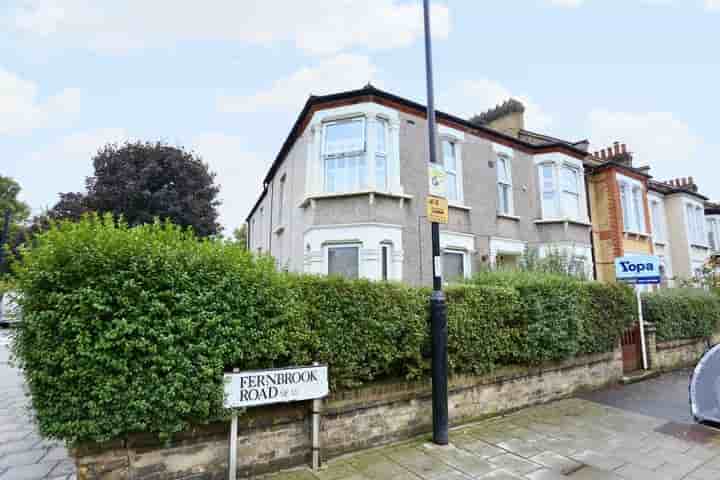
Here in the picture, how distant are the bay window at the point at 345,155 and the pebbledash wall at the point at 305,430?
5994 millimetres

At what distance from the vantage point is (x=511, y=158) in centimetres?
1370

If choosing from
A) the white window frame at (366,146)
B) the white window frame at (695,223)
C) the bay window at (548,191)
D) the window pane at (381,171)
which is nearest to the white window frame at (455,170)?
the white window frame at (366,146)

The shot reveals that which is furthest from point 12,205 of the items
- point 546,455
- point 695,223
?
point 695,223

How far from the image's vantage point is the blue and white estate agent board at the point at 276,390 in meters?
4.02

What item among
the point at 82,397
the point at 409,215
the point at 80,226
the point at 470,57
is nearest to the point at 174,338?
the point at 82,397

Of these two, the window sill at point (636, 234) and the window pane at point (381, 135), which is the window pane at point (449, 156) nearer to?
the window pane at point (381, 135)

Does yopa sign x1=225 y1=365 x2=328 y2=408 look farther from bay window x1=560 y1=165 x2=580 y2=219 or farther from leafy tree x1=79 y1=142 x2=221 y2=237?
leafy tree x1=79 y1=142 x2=221 y2=237

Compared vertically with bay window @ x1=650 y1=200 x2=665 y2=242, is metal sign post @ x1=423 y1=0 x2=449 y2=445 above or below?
below

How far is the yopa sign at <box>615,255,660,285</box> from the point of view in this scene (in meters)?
9.59

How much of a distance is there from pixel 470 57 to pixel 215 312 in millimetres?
5887

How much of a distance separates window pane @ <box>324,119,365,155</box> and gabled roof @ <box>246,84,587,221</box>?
1.83 ft

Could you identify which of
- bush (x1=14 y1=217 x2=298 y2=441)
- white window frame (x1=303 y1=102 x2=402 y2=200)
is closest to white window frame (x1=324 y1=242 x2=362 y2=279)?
white window frame (x1=303 y1=102 x2=402 y2=200)

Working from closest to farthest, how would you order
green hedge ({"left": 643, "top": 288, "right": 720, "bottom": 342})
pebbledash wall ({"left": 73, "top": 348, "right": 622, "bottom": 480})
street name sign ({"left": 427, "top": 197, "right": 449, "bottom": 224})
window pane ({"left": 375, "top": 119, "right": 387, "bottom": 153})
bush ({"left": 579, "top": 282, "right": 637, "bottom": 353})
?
pebbledash wall ({"left": 73, "top": 348, "right": 622, "bottom": 480}), street name sign ({"left": 427, "top": 197, "right": 449, "bottom": 224}), bush ({"left": 579, "top": 282, "right": 637, "bottom": 353}), green hedge ({"left": 643, "top": 288, "right": 720, "bottom": 342}), window pane ({"left": 375, "top": 119, "right": 387, "bottom": 153})

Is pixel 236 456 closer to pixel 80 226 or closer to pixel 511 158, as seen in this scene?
pixel 80 226
